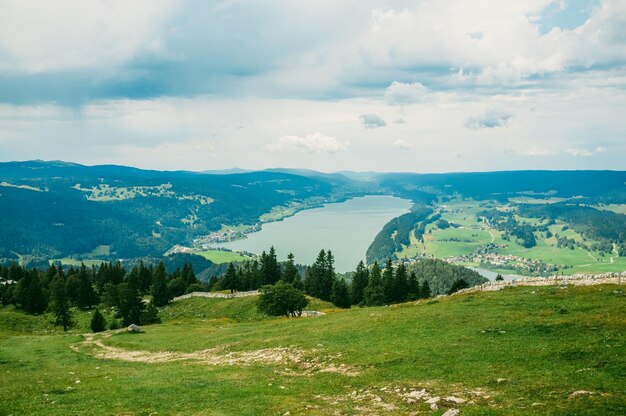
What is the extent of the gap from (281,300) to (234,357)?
35.2 meters

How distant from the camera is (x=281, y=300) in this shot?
2783 inches

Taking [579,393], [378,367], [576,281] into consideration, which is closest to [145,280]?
[576,281]

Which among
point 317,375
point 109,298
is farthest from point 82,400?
point 109,298

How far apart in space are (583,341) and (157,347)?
38.5 meters

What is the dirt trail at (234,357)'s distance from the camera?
2883cm

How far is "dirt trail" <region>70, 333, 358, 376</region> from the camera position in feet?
94.6

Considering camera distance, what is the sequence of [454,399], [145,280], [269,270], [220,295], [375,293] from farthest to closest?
[145,280], [269,270], [220,295], [375,293], [454,399]

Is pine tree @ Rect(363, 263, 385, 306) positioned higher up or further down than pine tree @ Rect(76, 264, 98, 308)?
higher up

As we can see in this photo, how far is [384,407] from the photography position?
19.9 meters

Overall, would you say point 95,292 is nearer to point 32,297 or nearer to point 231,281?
point 32,297

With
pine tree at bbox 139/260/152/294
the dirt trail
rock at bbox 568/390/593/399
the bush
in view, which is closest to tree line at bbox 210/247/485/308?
pine tree at bbox 139/260/152/294

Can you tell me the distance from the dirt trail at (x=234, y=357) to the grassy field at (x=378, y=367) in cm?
15

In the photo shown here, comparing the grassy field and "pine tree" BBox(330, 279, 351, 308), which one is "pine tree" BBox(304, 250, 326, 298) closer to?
"pine tree" BBox(330, 279, 351, 308)

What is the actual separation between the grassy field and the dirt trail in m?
0.15
